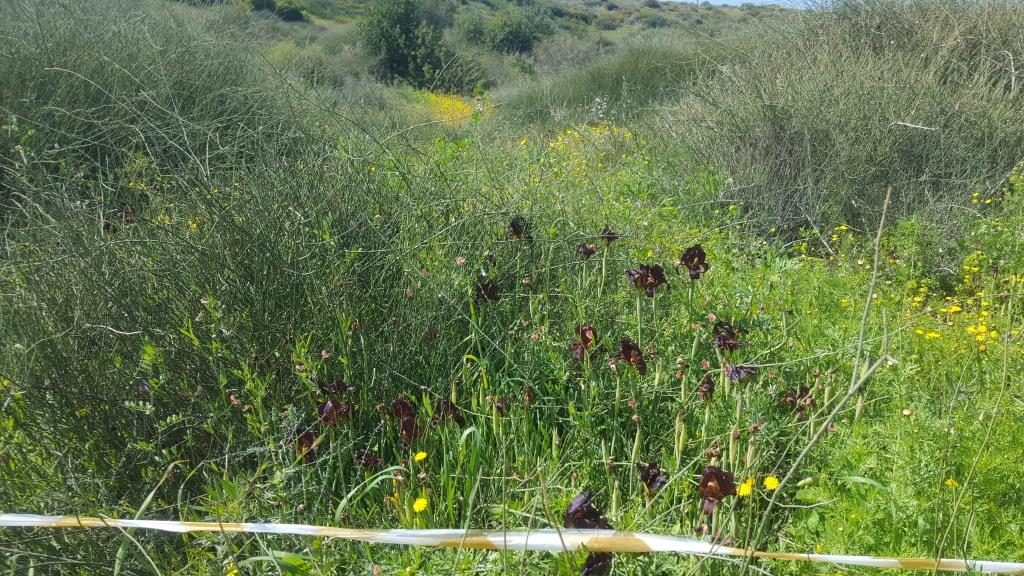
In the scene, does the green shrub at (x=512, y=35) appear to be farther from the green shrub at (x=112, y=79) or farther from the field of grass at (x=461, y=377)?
the field of grass at (x=461, y=377)

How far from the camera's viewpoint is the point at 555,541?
1.48 metres

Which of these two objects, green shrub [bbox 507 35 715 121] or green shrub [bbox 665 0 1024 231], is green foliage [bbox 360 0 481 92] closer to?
green shrub [bbox 507 35 715 121]

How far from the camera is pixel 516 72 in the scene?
56.2ft

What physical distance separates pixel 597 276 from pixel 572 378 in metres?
0.70

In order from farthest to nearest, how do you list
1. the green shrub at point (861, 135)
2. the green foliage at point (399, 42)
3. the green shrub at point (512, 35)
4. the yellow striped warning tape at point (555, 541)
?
the green shrub at point (512, 35), the green foliage at point (399, 42), the green shrub at point (861, 135), the yellow striped warning tape at point (555, 541)

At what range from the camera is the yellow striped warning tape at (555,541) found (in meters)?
1.39

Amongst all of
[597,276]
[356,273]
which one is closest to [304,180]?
[356,273]

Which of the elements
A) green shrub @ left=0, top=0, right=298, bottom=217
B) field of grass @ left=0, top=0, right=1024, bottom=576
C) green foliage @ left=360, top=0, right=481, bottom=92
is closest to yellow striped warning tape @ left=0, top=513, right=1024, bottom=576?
field of grass @ left=0, top=0, right=1024, bottom=576

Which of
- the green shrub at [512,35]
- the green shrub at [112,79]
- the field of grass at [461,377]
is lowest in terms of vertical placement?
the green shrub at [512,35]

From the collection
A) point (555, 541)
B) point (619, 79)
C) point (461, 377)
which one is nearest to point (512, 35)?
point (619, 79)

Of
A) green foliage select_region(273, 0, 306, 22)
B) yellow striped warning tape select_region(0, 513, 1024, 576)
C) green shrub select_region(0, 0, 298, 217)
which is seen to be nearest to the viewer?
yellow striped warning tape select_region(0, 513, 1024, 576)

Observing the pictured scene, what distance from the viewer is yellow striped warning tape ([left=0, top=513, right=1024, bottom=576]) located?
139 cm

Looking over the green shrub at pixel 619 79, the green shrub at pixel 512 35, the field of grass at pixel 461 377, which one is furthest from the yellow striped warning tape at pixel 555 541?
the green shrub at pixel 512 35

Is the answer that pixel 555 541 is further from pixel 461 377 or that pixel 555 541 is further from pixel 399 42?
pixel 399 42
